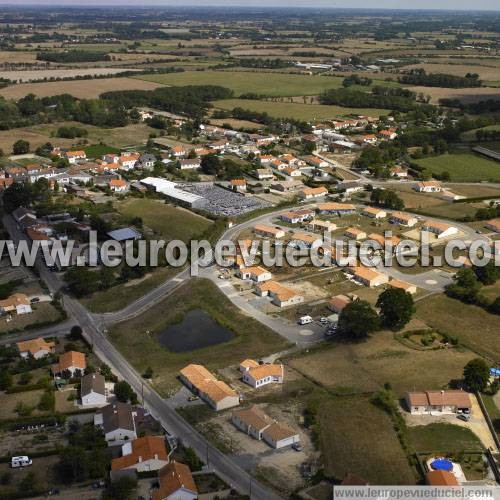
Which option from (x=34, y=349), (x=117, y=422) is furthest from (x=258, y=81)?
(x=117, y=422)

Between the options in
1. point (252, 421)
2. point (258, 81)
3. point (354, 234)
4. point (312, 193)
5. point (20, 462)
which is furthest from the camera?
point (258, 81)

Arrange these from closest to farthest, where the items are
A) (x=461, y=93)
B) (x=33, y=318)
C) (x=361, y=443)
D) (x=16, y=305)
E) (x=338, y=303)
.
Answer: (x=361, y=443), (x=33, y=318), (x=338, y=303), (x=16, y=305), (x=461, y=93)

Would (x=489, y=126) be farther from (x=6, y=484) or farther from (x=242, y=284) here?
(x=6, y=484)

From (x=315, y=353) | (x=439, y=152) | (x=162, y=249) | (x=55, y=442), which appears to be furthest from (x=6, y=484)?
(x=439, y=152)

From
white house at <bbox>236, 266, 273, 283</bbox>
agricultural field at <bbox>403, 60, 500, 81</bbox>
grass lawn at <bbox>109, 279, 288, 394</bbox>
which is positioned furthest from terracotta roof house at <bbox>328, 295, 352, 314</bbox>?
agricultural field at <bbox>403, 60, 500, 81</bbox>

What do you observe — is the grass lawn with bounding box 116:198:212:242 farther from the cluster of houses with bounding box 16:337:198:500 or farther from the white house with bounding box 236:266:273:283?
the cluster of houses with bounding box 16:337:198:500

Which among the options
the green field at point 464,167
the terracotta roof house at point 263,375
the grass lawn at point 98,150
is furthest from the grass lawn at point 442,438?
the grass lawn at point 98,150

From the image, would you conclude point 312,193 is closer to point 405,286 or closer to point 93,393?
point 405,286

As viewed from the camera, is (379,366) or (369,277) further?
(369,277)
